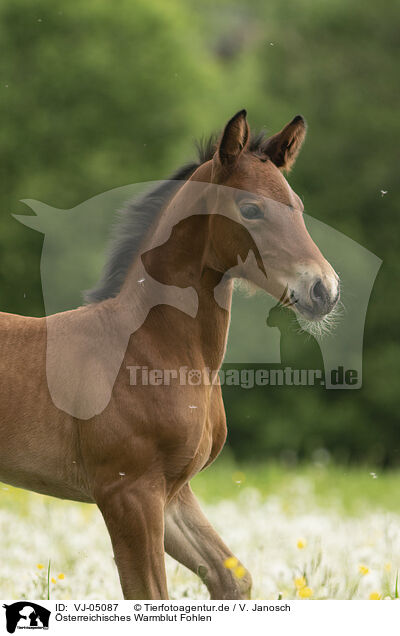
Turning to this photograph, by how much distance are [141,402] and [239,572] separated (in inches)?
37.8

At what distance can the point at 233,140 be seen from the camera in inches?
141

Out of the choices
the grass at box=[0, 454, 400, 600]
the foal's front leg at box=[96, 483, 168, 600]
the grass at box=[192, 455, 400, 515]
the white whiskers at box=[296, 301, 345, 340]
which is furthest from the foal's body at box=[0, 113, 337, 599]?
the grass at box=[192, 455, 400, 515]

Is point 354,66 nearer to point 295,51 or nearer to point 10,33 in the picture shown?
point 295,51

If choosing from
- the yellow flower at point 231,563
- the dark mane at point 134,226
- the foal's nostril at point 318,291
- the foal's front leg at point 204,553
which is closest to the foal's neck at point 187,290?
the dark mane at point 134,226

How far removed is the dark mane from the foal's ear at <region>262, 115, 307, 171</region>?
279 mm

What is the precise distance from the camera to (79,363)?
12.0 feet

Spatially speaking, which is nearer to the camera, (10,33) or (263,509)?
(263,509)

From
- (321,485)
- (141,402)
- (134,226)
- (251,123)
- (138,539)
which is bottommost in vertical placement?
(321,485)

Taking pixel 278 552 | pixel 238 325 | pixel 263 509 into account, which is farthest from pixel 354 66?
pixel 278 552

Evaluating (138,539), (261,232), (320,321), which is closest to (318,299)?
(320,321)

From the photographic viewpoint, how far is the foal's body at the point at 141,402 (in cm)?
345

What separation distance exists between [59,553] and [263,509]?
1.98 meters

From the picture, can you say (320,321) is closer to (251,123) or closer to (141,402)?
(141,402)
